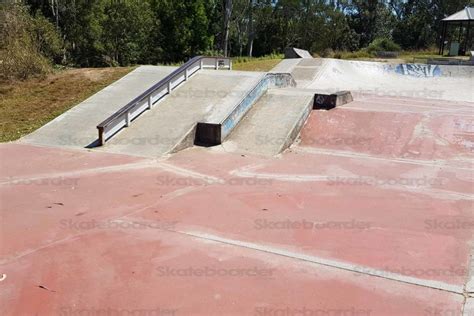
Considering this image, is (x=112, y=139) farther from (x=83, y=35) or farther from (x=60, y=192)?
(x=83, y=35)

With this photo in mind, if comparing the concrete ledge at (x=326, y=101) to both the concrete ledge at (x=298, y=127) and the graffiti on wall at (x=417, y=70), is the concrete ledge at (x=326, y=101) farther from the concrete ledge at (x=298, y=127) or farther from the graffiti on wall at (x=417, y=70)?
the graffiti on wall at (x=417, y=70)

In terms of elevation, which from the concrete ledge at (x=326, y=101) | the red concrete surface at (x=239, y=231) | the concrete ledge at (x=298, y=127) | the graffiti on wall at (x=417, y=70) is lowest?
the red concrete surface at (x=239, y=231)

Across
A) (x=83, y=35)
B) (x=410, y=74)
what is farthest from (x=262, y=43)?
(x=410, y=74)

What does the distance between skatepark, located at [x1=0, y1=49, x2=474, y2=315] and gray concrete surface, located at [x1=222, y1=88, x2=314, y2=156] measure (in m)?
0.06

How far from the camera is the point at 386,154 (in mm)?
10531

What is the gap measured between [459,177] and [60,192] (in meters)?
7.17

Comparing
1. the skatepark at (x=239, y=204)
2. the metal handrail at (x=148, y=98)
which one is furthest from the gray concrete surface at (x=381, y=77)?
the metal handrail at (x=148, y=98)

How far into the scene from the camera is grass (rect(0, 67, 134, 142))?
1316 centimetres

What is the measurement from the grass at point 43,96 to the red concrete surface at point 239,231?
2.52 m

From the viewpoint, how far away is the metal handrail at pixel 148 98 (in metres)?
11.4

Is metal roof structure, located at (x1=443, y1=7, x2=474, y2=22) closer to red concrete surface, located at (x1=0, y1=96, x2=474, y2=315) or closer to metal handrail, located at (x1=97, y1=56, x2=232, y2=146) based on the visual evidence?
metal handrail, located at (x1=97, y1=56, x2=232, y2=146)

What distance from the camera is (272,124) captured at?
11.9m

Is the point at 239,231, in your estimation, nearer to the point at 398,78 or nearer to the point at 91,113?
the point at 91,113

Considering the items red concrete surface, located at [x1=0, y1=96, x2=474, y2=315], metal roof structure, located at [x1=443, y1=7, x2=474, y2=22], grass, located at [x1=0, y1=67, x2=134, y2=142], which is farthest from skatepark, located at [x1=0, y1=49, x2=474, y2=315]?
metal roof structure, located at [x1=443, y1=7, x2=474, y2=22]
